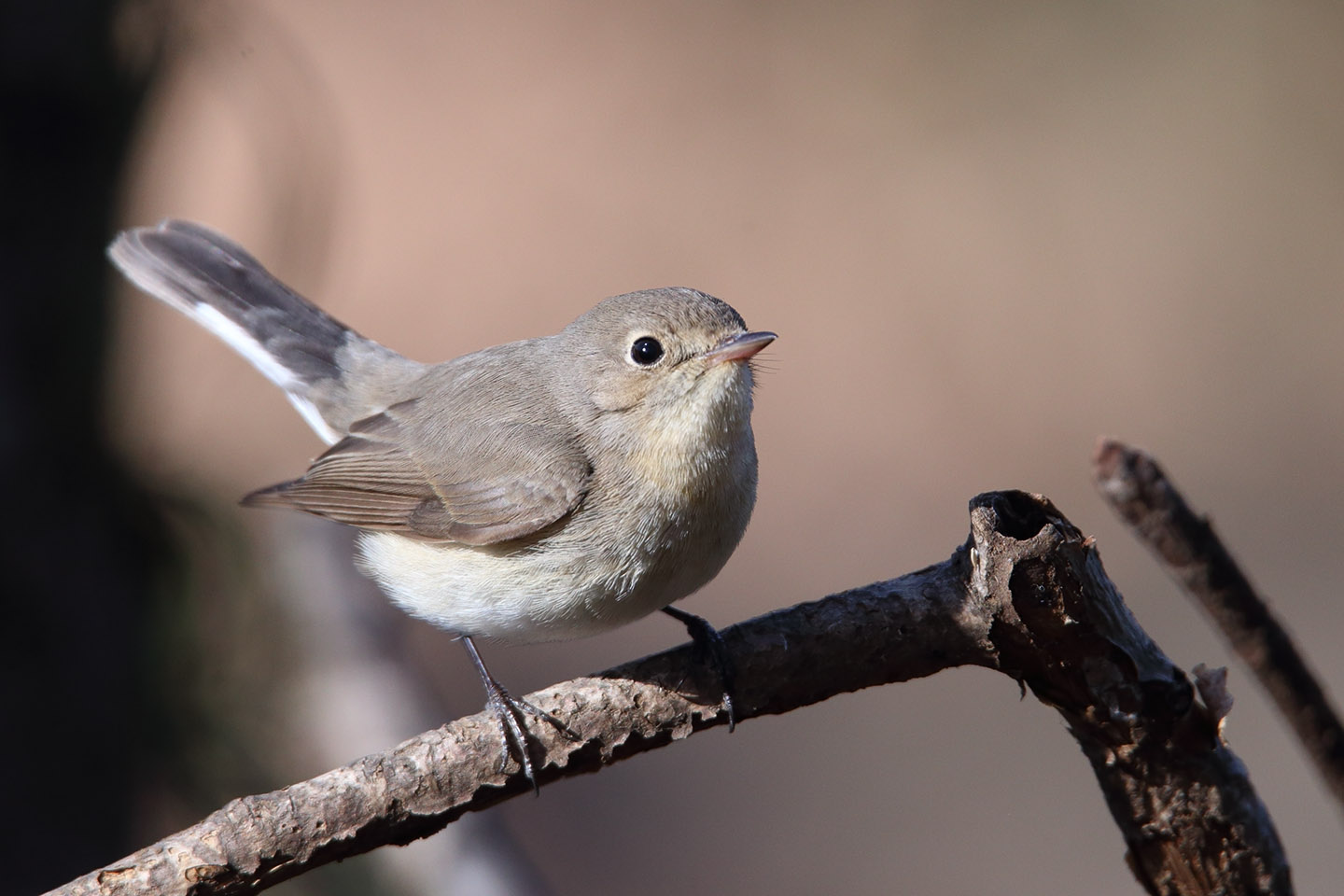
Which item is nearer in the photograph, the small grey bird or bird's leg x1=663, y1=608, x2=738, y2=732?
bird's leg x1=663, y1=608, x2=738, y2=732

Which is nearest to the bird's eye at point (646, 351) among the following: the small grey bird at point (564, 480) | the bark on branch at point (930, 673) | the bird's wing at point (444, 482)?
the small grey bird at point (564, 480)

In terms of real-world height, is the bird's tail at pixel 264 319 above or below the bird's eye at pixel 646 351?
above

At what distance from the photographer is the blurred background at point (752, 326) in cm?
449

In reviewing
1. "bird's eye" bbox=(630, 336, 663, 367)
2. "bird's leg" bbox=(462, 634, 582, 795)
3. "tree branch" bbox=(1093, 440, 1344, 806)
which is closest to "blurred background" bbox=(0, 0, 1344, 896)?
"bird's leg" bbox=(462, 634, 582, 795)

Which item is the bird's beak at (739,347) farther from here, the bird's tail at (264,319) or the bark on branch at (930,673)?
the bird's tail at (264,319)

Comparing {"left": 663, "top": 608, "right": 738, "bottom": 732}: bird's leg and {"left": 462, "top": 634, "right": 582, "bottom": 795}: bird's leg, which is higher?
{"left": 462, "top": 634, "right": 582, "bottom": 795}: bird's leg

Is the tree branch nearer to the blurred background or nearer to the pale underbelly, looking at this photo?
the pale underbelly

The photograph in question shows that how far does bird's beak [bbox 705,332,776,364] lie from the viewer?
3.18 metres

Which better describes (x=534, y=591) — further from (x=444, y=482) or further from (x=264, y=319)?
(x=264, y=319)

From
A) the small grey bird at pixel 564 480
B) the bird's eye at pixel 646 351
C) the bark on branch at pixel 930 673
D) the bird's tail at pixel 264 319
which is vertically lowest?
the bark on branch at pixel 930 673

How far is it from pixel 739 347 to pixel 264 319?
236cm

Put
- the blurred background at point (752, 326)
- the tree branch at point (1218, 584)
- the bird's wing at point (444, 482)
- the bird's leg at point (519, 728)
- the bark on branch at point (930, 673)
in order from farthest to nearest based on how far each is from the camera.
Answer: the blurred background at point (752, 326) → the bird's wing at point (444, 482) → the bird's leg at point (519, 728) → the bark on branch at point (930, 673) → the tree branch at point (1218, 584)

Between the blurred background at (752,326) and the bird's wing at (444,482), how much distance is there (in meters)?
0.57

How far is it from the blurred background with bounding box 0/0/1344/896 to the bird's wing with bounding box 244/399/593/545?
566 millimetres
